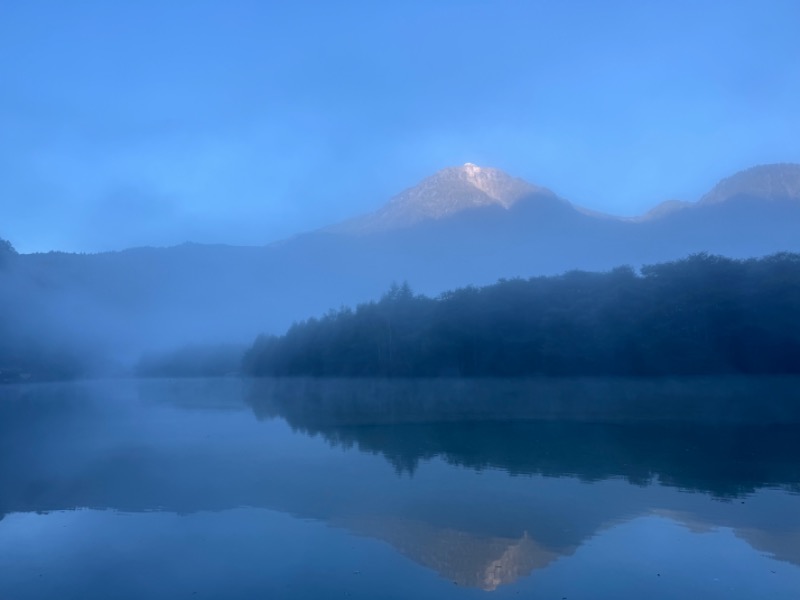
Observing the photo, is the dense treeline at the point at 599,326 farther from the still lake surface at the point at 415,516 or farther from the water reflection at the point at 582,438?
the still lake surface at the point at 415,516

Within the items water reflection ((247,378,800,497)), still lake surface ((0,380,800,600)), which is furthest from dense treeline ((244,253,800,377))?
still lake surface ((0,380,800,600))

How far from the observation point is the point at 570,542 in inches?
325

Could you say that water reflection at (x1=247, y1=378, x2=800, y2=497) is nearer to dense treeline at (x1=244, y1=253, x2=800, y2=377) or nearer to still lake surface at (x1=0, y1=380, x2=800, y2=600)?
still lake surface at (x1=0, y1=380, x2=800, y2=600)

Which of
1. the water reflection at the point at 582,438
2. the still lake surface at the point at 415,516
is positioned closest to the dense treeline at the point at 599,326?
the water reflection at the point at 582,438

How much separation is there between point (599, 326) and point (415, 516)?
34546mm

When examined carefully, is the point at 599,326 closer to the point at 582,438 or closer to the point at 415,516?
the point at 582,438

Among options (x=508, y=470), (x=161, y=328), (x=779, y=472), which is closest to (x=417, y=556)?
(x=508, y=470)

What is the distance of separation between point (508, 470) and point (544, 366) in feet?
106

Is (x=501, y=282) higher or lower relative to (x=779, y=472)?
higher

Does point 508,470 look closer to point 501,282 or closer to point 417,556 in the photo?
point 417,556

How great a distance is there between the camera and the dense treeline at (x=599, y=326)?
3694cm

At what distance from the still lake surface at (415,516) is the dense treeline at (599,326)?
67.8 feet

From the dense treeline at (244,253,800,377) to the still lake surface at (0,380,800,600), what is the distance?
2068 centimetres

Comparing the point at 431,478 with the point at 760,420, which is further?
the point at 760,420
